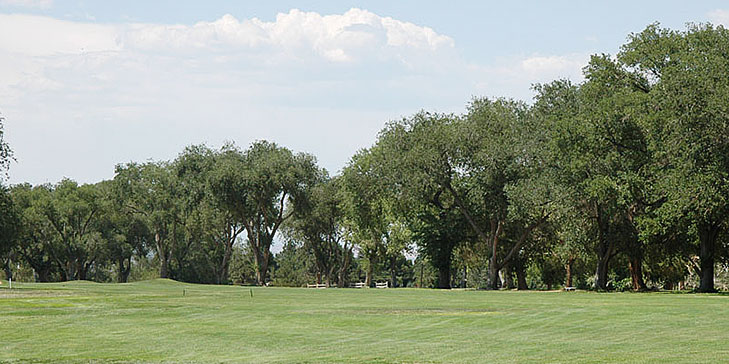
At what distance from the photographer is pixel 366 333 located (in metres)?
22.6

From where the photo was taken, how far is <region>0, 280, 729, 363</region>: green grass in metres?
17.7

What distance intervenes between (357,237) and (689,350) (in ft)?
229

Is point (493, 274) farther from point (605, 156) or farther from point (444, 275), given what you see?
point (605, 156)

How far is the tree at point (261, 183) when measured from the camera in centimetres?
8162

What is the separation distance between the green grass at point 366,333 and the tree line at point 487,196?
1579cm

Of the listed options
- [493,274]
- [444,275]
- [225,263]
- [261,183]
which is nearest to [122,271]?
[225,263]

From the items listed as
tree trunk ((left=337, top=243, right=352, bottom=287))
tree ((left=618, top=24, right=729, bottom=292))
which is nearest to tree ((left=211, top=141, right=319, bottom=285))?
tree trunk ((left=337, top=243, right=352, bottom=287))

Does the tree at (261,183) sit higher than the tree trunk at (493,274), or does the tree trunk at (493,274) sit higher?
the tree at (261,183)

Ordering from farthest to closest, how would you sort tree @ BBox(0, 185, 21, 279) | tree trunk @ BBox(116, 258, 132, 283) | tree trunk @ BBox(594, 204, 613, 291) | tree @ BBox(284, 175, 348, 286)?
tree trunk @ BBox(116, 258, 132, 283)
tree @ BBox(284, 175, 348, 286)
tree @ BBox(0, 185, 21, 279)
tree trunk @ BBox(594, 204, 613, 291)

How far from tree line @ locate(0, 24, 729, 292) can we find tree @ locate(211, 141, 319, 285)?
0.67 ft

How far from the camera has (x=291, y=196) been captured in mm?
84688

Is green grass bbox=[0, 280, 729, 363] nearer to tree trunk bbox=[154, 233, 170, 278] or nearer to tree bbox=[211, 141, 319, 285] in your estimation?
tree bbox=[211, 141, 319, 285]

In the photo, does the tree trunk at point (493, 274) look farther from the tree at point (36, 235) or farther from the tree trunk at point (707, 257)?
the tree at point (36, 235)

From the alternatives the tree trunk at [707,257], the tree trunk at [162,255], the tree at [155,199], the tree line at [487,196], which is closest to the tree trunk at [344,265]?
the tree line at [487,196]
